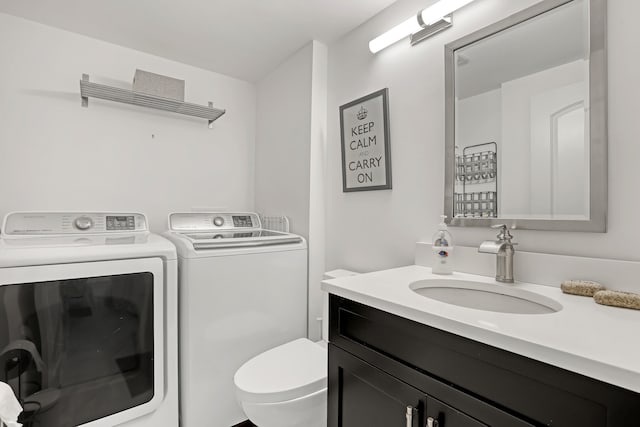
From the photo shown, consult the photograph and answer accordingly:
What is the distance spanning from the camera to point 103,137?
212 centimetres

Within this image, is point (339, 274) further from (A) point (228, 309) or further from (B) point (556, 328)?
(B) point (556, 328)

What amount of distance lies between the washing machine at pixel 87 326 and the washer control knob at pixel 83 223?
0.25 feet

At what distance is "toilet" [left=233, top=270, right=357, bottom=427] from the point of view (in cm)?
129

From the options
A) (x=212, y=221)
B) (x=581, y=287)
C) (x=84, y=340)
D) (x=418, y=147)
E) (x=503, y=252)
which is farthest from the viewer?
(x=212, y=221)

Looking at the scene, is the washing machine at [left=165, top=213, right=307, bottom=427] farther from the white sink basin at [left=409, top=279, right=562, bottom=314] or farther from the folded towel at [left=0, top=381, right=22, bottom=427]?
the white sink basin at [left=409, top=279, right=562, bottom=314]

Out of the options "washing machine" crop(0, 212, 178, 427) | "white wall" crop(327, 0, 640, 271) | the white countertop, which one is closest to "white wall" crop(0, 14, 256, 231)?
"washing machine" crop(0, 212, 178, 427)

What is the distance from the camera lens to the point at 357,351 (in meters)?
1.04

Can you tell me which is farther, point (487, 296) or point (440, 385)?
point (487, 296)

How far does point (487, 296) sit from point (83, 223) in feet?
7.05

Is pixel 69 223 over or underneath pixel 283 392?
over

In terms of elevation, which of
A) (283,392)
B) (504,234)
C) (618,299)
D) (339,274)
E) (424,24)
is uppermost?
(424,24)

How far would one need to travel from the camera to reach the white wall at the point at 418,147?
0.97m

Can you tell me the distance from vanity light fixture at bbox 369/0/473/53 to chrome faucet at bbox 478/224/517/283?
0.98 m

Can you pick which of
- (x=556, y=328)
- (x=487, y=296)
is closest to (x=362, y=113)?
(x=487, y=296)
